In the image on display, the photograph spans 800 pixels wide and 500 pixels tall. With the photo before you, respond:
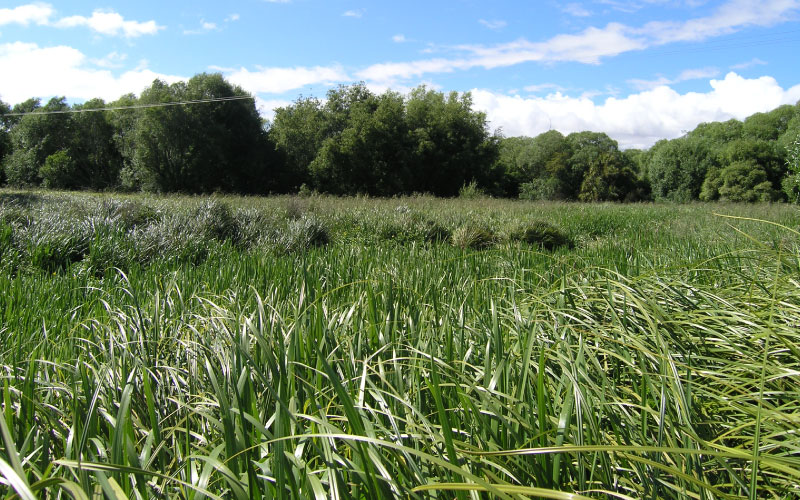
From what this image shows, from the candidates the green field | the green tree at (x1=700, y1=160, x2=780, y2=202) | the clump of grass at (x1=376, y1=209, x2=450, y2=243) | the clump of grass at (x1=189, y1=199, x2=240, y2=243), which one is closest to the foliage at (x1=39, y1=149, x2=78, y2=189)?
the clump of grass at (x1=189, y1=199, x2=240, y2=243)

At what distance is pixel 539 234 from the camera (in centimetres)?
912

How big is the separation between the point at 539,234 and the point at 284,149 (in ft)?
81.3

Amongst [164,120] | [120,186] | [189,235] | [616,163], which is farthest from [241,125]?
[616,163]

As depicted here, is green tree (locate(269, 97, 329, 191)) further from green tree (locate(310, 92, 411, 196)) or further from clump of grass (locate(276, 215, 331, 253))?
clump of grass (locate(276, 215, 331, 253))

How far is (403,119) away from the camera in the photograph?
3172 centimetres

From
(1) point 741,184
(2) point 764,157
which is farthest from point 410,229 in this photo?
(2) point 764,157

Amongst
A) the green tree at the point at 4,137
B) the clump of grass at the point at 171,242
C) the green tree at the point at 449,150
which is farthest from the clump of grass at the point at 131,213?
the green tree at the point at 4,137

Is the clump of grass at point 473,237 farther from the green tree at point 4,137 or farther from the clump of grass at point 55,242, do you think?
the green tree at point 4,137

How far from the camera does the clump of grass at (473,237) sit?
8047mm

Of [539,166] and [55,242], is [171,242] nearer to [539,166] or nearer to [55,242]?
[55,242]

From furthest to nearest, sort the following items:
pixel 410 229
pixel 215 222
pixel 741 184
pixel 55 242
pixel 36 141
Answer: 1. pixel 741 184
2. pixel 36 141
3. pixel 410 229
4. pixel 215 222
5. pixel 55 242

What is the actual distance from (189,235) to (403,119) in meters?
25.7

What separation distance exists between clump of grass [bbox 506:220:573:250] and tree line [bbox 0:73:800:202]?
1704 cm

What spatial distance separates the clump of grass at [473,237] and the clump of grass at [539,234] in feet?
1.23
